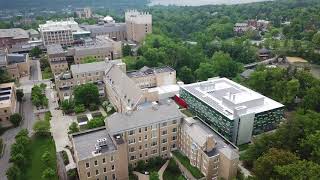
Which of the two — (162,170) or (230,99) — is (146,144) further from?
(230,99)

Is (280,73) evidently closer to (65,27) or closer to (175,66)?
(175,66)

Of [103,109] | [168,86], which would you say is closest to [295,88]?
[168,86]

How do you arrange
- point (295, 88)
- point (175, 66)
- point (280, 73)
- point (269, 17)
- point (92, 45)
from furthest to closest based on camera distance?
point (269, 17) → point (92, 45) → point (175, 66) → point (280, 73) → point (295, 88)

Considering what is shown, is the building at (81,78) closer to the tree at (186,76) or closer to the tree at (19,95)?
the tree at (19,95)

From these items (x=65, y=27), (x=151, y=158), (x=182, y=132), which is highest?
(x=65, y=27)

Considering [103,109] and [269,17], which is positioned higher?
[269,17]

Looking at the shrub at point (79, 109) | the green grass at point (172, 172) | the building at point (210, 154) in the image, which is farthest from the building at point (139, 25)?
the green grass at point (172, 172)

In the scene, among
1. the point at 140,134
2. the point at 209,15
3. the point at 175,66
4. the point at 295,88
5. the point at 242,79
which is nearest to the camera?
the point at 140,134

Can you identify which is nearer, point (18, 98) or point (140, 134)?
point (140, 134)
